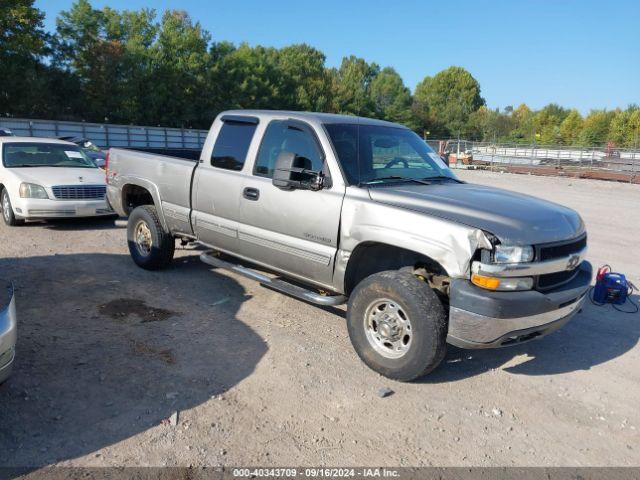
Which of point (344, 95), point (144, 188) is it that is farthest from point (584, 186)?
point (344, 95)

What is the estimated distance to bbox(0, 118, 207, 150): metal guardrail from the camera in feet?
102

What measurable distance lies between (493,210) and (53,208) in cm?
760

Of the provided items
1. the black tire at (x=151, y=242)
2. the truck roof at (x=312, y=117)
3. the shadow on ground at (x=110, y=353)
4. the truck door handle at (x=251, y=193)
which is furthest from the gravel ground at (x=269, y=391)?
the truck roof at (x=312, y=117)

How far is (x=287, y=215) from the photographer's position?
4.66m

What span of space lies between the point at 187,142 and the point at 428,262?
40830mm

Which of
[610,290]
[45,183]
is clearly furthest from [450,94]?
[610,290]

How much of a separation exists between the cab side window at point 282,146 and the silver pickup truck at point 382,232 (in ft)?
0.04

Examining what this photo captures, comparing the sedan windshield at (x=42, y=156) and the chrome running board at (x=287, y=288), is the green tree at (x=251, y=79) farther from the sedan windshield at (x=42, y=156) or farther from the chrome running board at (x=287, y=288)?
the chrome running board at (x=287, y=288)

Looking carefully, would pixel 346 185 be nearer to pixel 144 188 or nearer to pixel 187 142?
pixel 144 188

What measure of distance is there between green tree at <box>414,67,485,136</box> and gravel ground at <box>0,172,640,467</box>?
3893 inches

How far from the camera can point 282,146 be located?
4.97m

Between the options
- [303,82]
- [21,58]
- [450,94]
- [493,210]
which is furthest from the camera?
[450,94]

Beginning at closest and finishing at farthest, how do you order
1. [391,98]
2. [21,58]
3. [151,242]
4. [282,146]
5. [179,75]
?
[282,146] → [151,242] → [21,58] → [179,75] → [391,98]

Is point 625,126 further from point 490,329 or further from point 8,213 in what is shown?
point 490,329
